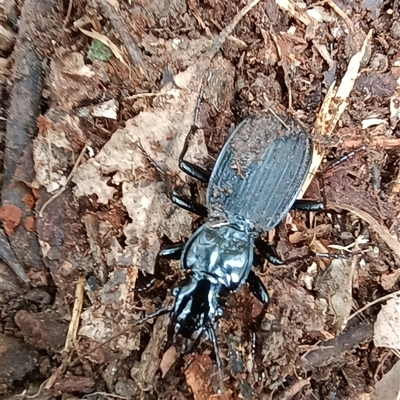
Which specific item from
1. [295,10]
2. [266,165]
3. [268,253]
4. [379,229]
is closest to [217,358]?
[268,253]

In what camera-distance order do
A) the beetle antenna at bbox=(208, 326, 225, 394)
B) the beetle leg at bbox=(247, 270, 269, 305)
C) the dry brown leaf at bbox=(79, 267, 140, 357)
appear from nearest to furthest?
1. the beetle antenna at bbox=(208, 326, 225, 394)
2. the dry brown leaf at bbox=(79, 267, 140, 357)
3. the beetle leg at bbox=(247, 270, 269, 305)

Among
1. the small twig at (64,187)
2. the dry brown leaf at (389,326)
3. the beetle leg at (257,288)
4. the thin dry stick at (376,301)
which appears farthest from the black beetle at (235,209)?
the dry brown leaf at (389,326)

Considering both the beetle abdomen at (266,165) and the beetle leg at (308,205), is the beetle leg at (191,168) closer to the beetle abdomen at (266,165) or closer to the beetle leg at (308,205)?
the beetle abdomen at (266,165)

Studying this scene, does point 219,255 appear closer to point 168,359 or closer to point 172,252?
point 172,252

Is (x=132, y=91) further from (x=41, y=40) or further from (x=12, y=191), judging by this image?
(x=12, y=191)

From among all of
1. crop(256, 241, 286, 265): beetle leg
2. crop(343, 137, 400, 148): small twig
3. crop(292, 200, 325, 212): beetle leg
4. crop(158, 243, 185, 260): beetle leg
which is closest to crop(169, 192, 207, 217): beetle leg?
crop(158, 243, 185, 260): beetle leg

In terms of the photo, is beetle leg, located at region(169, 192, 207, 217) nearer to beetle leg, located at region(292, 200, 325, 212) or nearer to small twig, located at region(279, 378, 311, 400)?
beetle leg, located at region(292, 200, 325, 212)
